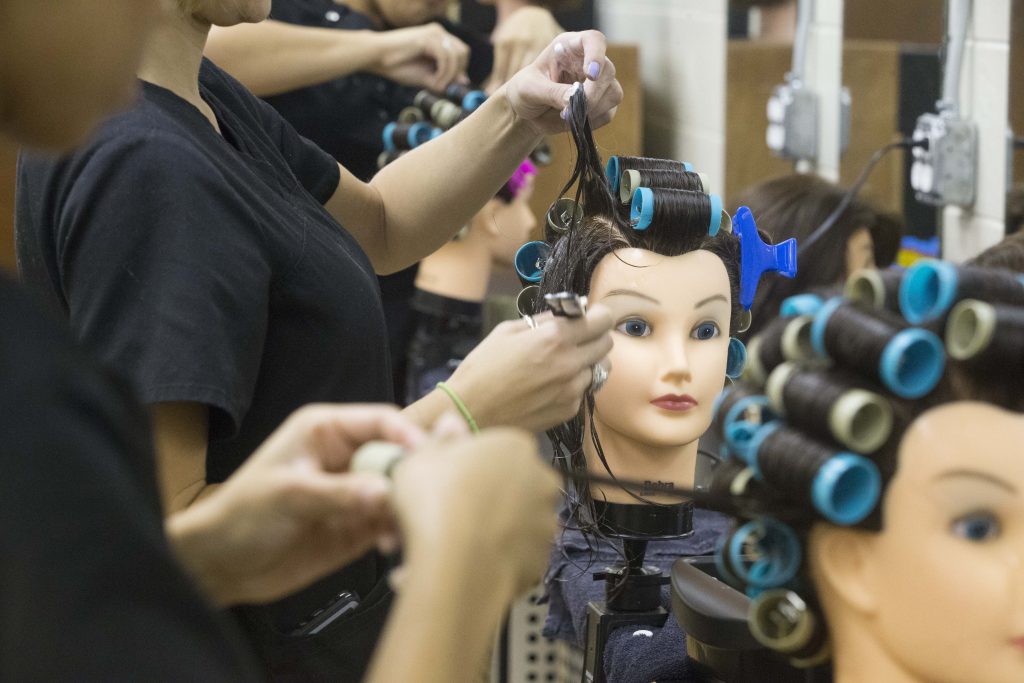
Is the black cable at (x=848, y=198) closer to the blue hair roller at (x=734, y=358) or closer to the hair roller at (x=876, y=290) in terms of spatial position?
the blue hair roller at (x=734, y=358)

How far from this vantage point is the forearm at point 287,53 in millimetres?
2314

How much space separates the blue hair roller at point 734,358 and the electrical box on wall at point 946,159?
3.17 ft

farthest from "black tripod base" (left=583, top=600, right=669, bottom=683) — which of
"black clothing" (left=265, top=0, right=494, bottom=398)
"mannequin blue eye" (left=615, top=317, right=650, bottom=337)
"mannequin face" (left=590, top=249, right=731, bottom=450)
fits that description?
"black clothing" (left=265, top=0, right=494, bottom=398)

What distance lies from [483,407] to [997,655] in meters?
0.46

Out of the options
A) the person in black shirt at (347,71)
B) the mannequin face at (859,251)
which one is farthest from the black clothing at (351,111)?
the mannequin face at (859,251)

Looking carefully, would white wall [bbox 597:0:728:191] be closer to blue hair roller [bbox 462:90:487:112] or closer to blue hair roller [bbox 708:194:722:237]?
blue hair roller [bbox 462:90:487:112]

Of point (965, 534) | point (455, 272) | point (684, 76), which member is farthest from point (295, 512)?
point (684, 76)

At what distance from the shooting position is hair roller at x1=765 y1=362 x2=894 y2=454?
0.99m

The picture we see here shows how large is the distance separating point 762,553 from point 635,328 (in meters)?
0.57

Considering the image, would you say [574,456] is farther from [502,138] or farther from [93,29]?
[93,29]

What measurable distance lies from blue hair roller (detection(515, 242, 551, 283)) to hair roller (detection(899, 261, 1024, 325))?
65cm

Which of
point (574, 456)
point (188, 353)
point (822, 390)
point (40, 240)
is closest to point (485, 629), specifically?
point (822, 390)

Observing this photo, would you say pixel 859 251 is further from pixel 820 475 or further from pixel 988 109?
pixel 820 475

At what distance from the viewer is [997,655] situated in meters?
1.02
